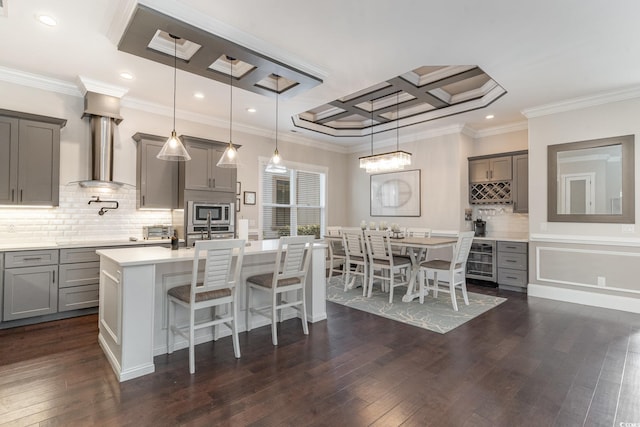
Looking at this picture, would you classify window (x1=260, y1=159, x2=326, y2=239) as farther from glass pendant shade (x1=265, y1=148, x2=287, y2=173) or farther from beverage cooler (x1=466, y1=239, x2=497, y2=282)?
beverage cooler (x1=466, y1=239, x2=497, y2=282)

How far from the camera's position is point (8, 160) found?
373 cm

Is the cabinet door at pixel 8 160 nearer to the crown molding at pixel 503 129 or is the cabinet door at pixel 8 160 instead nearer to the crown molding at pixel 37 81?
the crown molding at pixel 37 81

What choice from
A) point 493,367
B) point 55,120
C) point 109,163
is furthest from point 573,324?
point 55,120

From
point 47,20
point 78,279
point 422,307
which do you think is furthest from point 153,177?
point 422,307

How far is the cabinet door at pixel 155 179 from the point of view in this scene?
184 inches

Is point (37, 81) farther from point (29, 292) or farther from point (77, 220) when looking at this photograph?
point (29, 292)

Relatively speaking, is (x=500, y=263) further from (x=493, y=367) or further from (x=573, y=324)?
(x=493, y=367)

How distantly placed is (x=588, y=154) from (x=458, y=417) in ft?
14.5

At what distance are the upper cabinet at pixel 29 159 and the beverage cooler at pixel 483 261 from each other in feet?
20.8

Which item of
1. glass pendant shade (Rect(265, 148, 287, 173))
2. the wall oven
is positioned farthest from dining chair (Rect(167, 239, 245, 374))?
the wall oven

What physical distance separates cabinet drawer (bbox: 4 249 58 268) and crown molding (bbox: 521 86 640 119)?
6.71 meters

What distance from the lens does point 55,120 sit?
395cm

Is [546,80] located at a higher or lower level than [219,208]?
higher

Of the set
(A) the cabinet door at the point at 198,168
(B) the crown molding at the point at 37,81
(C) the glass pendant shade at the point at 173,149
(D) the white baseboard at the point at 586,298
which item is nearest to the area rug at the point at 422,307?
(D) the white baseboard at the point at 586,298
